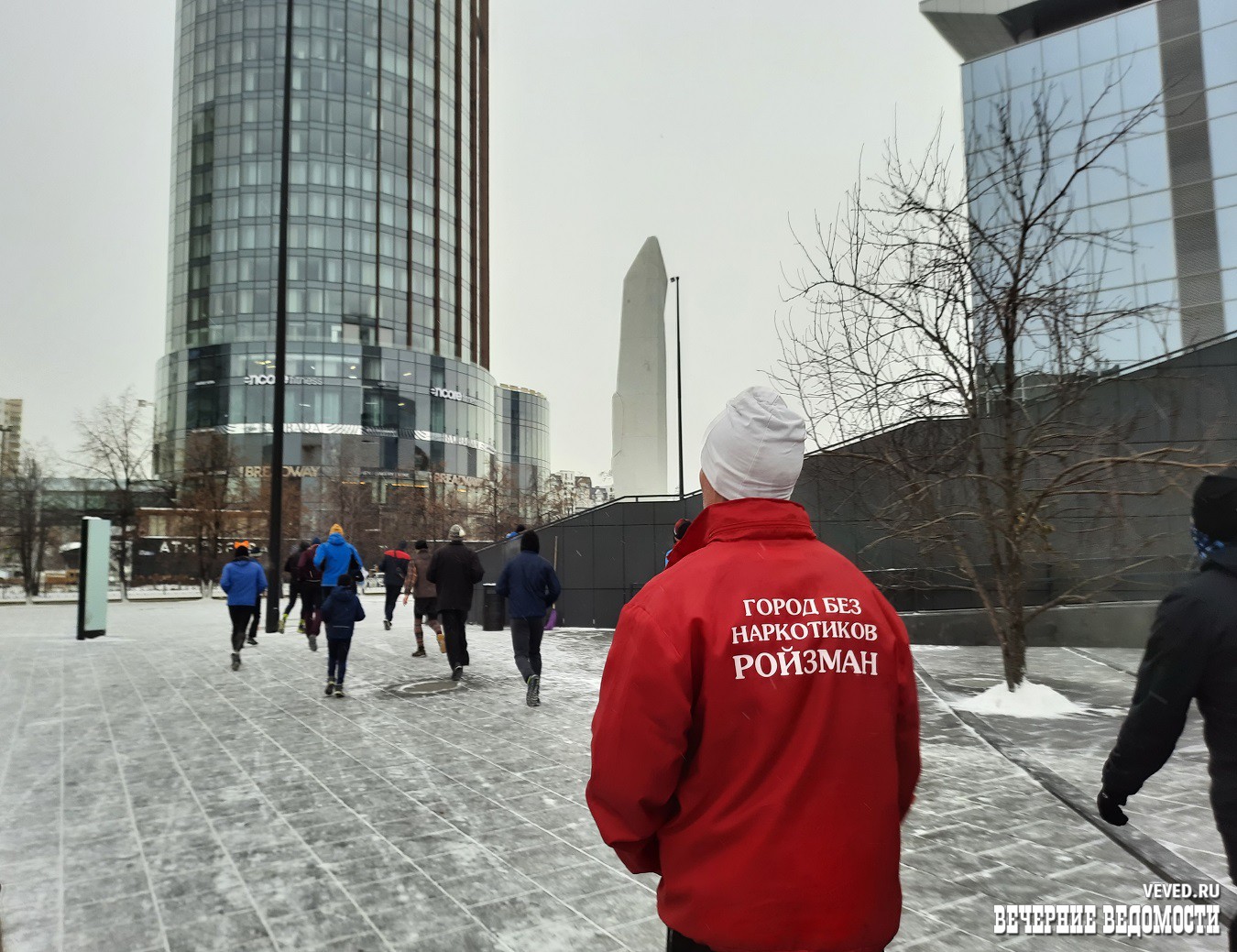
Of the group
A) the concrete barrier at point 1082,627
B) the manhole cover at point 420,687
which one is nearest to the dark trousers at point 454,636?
the manhole cover at point 420,687

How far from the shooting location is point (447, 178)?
86812 mm

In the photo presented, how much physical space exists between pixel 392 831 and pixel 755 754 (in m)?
4.22

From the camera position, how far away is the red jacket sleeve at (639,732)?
5.68 feet

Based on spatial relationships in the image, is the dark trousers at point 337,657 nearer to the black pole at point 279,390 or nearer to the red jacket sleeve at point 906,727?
the red jacket sleeve at point 906,727

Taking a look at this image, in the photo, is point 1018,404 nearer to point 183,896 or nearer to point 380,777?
point 380,777

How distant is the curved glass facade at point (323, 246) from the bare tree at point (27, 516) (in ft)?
119

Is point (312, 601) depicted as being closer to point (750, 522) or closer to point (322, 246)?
point (750, 522)

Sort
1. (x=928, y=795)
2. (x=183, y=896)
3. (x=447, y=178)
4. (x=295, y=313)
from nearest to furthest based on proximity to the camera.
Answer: (x=183, y=896) → (x=928, y=795) → (x=295, y=313) → (x=447, y=178)

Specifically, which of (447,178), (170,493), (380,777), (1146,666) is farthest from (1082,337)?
(447,178)

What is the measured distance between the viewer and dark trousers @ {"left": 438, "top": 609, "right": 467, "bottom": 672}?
455 inches

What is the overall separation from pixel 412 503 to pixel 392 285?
31008 mm

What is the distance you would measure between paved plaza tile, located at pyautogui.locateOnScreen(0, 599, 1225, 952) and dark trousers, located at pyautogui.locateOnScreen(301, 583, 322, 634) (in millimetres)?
5746

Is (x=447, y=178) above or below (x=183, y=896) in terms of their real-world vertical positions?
above

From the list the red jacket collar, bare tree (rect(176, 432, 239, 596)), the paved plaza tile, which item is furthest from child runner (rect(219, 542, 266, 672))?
bare tree (rect(176, 432, 239, 596))
